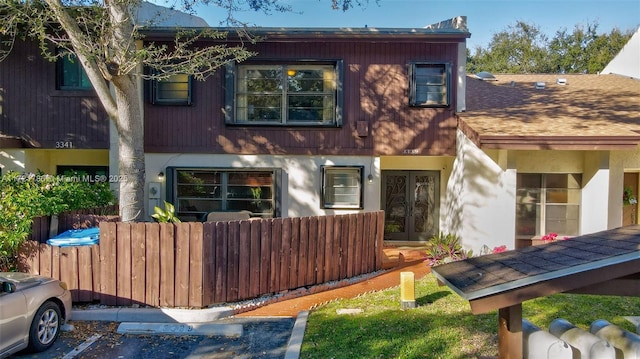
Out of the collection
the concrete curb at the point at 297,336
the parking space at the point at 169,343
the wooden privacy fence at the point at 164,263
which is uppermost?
the wooden privacy fence at the point at 164,263

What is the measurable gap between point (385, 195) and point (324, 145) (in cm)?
296

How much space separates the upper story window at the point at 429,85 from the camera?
1157 cm

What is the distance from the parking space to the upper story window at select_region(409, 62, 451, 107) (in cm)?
719

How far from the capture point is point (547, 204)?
11391mm

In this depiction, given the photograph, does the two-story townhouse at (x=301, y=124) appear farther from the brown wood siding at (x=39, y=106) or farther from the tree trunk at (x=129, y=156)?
the tree trunk at (x=129, y=156)

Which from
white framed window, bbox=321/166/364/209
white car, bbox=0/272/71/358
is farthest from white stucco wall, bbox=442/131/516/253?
white car, bbox=0/272/71/358

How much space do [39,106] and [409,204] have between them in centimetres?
1083

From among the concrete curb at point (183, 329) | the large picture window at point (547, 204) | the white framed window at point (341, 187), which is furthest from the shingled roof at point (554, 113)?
the concrete curb at point (183, 329)

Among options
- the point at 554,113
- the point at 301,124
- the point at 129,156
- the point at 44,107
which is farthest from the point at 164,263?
the point at 554,113

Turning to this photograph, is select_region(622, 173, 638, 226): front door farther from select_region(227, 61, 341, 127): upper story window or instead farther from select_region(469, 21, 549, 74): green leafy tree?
select_region(469, 21, 549, 74): green leafy tree

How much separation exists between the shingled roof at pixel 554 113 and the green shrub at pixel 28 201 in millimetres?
8940

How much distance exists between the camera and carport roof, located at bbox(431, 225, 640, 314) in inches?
113

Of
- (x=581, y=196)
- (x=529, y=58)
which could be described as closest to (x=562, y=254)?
(x=581, y=196)

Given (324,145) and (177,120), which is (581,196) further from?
(177,120)
